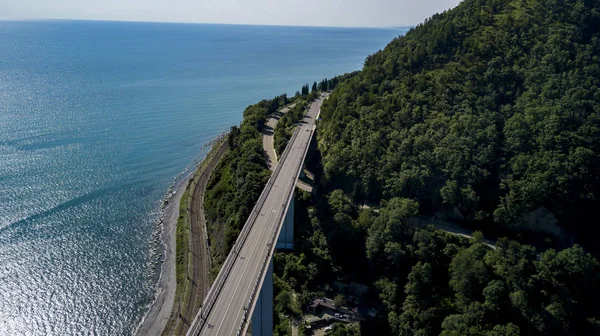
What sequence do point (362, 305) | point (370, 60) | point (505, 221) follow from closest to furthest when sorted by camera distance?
point (362, 305), point (505, 221), point (370, 60)

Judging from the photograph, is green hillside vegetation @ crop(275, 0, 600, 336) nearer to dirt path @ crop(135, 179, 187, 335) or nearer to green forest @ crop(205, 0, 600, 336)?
green forest @ crop(205, 0, 600, 336)

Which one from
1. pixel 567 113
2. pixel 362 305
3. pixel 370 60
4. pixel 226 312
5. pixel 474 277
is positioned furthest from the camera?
pixel 370 60

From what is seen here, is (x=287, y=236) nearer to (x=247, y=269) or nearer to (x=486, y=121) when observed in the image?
(x=247, y=269)

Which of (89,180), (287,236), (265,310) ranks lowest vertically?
(265,310)

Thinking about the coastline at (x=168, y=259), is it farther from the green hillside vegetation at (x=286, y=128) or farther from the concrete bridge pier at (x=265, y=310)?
the green hillside vegetation at (x=286, y=128)

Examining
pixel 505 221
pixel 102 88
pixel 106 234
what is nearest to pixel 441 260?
pixel 505 221

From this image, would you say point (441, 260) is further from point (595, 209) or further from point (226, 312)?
point (226, 312)

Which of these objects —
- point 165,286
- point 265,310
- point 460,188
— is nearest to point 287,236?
point 265,310
